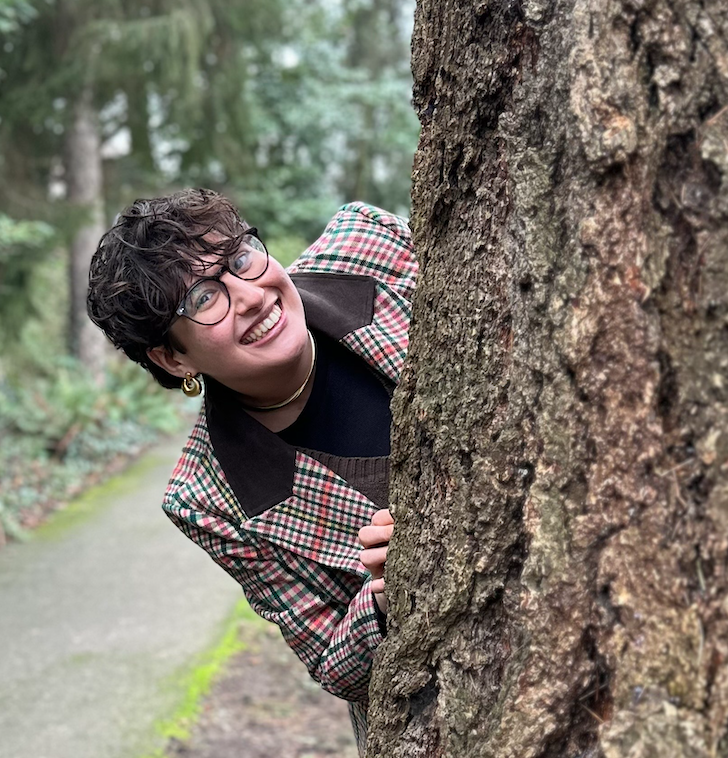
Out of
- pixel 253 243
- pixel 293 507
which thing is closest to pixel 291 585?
pixel 293 507

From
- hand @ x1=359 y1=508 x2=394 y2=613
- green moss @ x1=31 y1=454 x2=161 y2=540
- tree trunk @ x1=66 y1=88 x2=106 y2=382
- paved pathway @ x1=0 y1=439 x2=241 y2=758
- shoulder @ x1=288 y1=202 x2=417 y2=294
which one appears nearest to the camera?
hand @ x1=359 y1=508 x2=394 y2=613

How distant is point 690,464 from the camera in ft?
3.43

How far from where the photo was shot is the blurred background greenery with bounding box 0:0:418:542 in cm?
876

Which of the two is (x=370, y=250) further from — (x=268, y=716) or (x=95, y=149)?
(x=95, y=149)

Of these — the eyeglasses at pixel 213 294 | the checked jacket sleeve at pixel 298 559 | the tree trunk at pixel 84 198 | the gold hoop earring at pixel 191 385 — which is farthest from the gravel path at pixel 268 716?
the tree trunk at pixel 84 198

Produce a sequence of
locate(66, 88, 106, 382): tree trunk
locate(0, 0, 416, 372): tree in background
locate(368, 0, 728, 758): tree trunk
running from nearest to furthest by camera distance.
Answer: locate(368, 0, 728, 758): tree trunk, locate(0, 0, 416, 372): tree in background, locate(66, 88, 106, 382): tree trunk

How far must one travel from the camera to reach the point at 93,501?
7.93 m

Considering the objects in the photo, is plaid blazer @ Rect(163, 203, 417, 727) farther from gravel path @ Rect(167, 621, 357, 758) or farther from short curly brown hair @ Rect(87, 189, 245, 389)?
gravel path @ Rect(167, 621, 357, 758)

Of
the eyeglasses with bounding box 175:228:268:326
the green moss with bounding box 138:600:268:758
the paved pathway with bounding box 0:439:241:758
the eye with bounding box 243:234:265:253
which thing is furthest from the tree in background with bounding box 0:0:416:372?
the eyeglasses with bounding box 175:228:268:326

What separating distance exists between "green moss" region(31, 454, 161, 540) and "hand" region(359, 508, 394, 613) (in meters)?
5.86

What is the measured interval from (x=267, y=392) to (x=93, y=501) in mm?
6248

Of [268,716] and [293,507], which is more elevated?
[293,507]

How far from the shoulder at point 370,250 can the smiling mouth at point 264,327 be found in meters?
0.32

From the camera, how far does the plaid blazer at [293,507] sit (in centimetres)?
206
